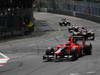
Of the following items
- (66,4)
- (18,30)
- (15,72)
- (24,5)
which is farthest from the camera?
(66,4)

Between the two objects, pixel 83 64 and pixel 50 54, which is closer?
pixel 83 64

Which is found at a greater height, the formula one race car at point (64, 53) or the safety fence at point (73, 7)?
the formula one race car at point (64, 53)

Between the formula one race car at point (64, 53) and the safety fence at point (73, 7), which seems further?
the safety fence at point (73, 7)

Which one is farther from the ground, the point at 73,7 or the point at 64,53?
the point at 64,53

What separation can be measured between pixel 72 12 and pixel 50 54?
188ft

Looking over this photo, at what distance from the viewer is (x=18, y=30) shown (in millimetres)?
40938

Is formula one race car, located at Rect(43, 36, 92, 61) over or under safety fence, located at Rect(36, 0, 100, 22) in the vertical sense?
over

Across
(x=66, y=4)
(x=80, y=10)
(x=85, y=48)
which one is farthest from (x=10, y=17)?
(x=66, y=4)

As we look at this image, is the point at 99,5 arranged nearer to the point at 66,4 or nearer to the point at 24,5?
the point at 24,5

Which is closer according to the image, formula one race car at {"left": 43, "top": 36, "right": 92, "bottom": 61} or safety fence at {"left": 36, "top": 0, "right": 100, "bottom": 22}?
formula one race car at {"left": 43, "top": 36, "right": 92, "bottom": 61}

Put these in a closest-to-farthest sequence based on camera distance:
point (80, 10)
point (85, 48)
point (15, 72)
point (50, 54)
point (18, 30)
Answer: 1. point (15, 72)
2. point (50, 54)
3. point (85, 48)
4. point (18, 30)
5. point (80, 10)

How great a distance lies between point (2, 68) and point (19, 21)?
87.2 ft

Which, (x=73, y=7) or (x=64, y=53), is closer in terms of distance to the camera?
(x=64, y=53)

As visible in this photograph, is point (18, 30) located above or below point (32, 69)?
below
